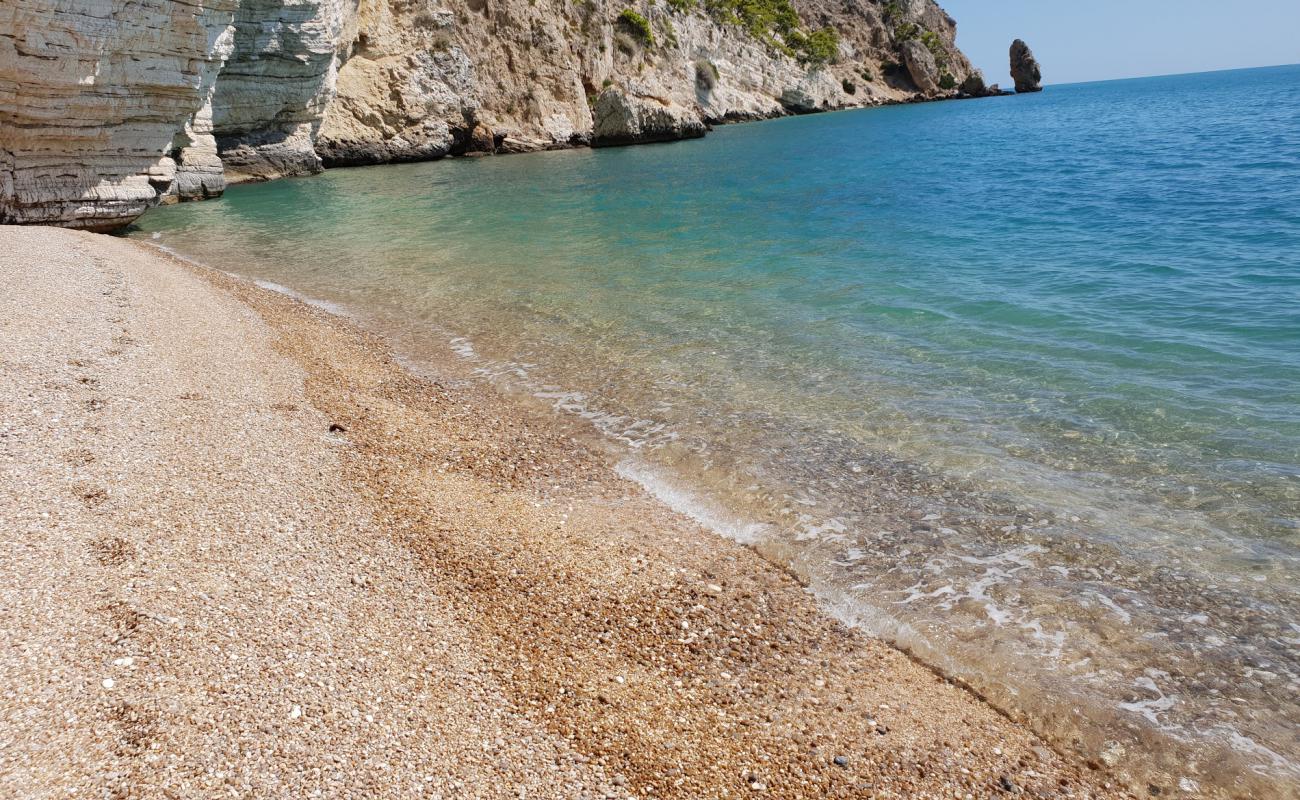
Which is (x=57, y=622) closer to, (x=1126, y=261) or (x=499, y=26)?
(x=1126, y=261)

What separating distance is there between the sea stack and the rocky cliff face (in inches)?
1400

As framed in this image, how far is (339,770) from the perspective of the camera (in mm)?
3260

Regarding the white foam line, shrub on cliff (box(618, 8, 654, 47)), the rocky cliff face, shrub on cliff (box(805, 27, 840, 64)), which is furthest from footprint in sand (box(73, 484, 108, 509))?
shrub on cliff (box(805, 27, 840, 64))

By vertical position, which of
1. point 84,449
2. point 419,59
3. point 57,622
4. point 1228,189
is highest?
point 419,59

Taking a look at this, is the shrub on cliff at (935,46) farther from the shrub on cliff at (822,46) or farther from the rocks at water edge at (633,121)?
the rocks at water edge at (633,121)

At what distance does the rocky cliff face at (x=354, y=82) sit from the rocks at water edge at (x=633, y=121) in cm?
15

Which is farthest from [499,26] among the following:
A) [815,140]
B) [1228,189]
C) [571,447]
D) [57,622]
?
[57,622]

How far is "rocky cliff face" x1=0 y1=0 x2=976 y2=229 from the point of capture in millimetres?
17219

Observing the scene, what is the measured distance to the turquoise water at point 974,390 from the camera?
4.81 m

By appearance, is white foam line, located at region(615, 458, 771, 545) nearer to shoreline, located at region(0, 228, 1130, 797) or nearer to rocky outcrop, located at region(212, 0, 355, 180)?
shoreline, located at region(0, 228, 1130, 797)

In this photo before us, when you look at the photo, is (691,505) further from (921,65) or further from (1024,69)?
(1024,69)

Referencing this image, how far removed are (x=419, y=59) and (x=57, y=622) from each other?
4716cm

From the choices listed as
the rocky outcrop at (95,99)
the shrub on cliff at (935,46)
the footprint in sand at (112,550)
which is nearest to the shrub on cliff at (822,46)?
the shrub on cliff at (935,46)

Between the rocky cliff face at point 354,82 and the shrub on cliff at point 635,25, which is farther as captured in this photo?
the shrub on cliff at point 635,25
